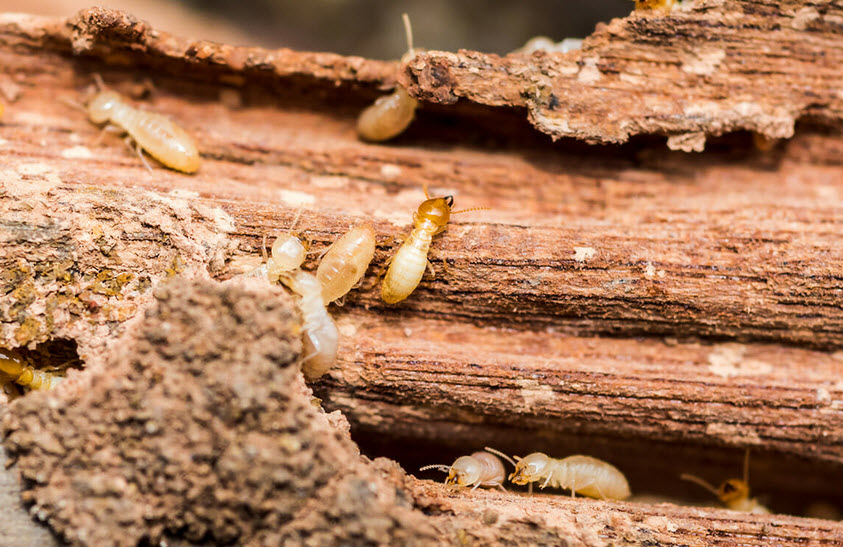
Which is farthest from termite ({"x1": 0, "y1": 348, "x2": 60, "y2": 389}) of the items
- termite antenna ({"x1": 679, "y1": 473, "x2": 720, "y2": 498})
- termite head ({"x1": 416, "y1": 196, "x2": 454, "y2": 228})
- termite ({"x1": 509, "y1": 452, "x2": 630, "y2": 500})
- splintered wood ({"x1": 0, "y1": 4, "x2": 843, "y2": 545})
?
termite antenna ({"x1": 679, "y1": 473, "x2": 720, "y2": 498})

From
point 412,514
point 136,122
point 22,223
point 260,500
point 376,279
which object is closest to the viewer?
point 260,500

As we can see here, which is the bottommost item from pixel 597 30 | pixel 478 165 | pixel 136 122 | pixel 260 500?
pixel 260 500

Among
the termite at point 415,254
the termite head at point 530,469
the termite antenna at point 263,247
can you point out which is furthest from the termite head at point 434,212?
the termite head at point 530,469

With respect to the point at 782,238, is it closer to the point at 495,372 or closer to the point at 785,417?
the point at 785,417

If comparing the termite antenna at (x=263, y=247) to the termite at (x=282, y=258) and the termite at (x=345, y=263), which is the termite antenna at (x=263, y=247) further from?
the termite at (x=345, y=263)

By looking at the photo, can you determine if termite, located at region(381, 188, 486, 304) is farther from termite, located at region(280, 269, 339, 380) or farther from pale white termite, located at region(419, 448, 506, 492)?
pale white termite, located at region(419, 448, 506, 492)

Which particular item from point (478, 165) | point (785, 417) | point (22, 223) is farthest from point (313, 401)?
point (785, 417)

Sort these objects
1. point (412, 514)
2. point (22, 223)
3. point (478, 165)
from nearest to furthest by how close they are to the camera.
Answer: point (412, 514), point (22, 223), point (478, 165)
